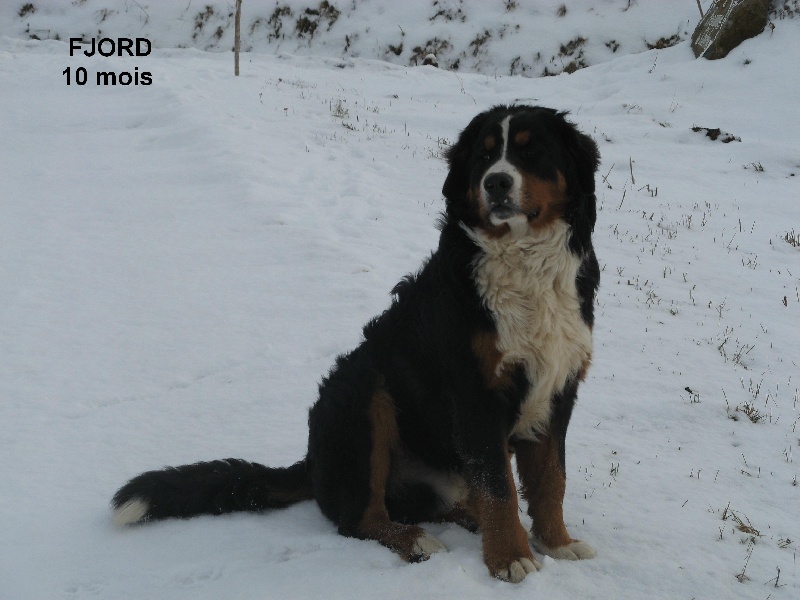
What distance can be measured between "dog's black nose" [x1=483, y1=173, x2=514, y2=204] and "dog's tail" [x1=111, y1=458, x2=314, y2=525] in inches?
62.2

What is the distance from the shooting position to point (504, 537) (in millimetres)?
2971

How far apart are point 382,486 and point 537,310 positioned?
1.06 m

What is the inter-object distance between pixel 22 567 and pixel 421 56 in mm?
20394

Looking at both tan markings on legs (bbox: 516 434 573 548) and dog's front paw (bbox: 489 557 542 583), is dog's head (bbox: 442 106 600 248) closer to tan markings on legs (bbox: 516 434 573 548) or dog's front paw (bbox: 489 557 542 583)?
tan markings on legs (bbox: 516 434 573 548)

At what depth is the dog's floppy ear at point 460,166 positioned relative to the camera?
3.42 m

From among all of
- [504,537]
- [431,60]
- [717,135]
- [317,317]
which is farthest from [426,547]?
[431,60]

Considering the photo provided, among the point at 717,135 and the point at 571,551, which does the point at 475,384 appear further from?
the point at 717,135

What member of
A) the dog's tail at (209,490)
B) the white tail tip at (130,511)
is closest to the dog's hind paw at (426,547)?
the dog's tail at (209,490)

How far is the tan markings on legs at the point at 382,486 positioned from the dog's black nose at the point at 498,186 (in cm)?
101

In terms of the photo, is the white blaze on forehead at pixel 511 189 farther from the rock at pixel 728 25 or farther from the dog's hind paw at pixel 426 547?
the rock at pixel 728 25

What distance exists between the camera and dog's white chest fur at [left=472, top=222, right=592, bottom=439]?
306cm

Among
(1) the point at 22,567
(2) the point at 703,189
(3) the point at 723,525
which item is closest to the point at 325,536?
(1) the point at 22,567

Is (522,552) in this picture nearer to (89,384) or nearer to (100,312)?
(89,384)

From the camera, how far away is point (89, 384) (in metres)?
5.05
